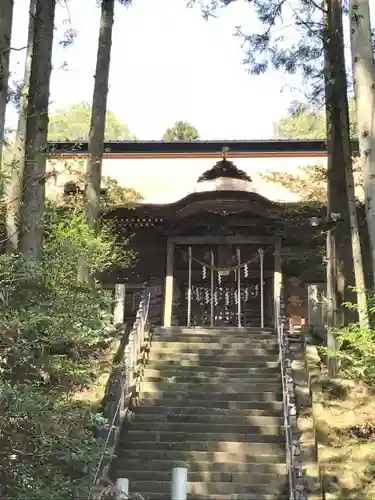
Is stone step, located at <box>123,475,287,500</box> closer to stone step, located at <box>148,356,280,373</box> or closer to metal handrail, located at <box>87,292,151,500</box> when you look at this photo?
metal handrail, located at <box>87,292,151,500</box>

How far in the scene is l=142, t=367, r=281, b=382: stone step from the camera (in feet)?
30.4

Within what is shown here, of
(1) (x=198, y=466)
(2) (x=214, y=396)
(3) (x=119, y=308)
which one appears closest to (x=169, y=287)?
(3) (x=119, y=308)

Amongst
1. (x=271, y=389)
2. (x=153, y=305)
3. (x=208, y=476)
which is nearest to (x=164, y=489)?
(x=208, y=476)

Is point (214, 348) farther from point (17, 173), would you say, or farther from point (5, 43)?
point (5, 43)

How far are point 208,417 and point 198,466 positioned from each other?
1050 mm

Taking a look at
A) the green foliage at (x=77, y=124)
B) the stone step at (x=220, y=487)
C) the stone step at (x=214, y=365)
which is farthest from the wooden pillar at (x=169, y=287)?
the green foliage at (x=77, y=124)

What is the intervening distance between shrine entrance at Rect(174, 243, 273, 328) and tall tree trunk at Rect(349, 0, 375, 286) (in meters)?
6.97

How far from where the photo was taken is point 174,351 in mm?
10258

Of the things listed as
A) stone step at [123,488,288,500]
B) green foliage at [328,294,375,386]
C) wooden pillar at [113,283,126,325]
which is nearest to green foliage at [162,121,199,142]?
wooden pillar at [113,283,126,325]

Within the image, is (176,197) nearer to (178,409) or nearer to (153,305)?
(153,305)

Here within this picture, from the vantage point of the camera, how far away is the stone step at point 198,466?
23.5ft

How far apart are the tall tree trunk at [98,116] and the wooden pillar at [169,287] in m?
2.59

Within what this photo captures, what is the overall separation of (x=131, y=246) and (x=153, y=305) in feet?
5.06

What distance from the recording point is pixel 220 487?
6941mm
